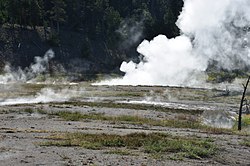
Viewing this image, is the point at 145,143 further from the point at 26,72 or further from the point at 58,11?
the point at 58,11

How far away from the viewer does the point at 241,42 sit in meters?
97.1

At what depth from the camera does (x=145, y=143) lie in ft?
94.3

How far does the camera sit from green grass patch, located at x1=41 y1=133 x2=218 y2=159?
26.7 m

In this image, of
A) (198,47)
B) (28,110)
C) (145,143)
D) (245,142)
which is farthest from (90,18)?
(145,143)

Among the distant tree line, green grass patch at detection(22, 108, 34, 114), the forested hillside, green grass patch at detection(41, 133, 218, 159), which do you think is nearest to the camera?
green grass patch at detection(41, 133, 218, 159)

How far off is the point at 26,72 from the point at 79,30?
86.5 ft

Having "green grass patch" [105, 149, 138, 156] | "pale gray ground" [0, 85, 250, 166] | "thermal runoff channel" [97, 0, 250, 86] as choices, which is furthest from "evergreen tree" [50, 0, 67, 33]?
"green grass patch" [105, 149, 138, 156]

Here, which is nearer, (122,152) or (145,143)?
(122,152)

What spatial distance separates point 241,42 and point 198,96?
3071cm

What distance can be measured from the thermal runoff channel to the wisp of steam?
47.9 feet

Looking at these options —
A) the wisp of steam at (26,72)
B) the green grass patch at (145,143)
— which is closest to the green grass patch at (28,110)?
the green grass patch at (145,143)

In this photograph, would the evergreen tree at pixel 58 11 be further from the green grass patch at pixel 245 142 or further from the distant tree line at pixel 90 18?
the green grass patch at pixel 245 142

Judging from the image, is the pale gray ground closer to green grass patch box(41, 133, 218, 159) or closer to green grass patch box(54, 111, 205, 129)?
green grass patch box(41, 133, 218, 159)

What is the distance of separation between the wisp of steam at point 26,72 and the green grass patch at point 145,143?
62467mm
